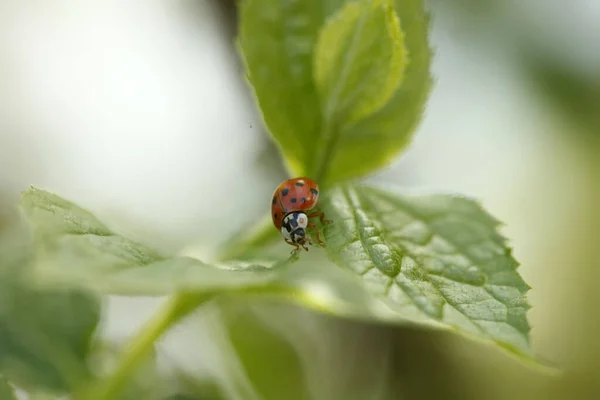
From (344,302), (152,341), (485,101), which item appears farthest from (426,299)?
(485,101)

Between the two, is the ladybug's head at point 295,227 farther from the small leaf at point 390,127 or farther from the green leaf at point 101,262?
the green leaf at point 101,262

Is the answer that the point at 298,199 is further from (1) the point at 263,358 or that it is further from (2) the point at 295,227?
(1) the point at 263,358

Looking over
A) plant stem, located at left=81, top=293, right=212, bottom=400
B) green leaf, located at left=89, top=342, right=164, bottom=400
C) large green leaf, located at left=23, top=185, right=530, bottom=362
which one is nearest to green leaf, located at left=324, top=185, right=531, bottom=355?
large green leaf, located at left=23, top=185, right=530, bottom=362

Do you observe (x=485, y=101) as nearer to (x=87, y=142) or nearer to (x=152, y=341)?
(x=87, y=142)

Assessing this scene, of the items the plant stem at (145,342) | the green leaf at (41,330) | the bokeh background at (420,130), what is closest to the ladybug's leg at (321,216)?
the plant stem at (145,342)

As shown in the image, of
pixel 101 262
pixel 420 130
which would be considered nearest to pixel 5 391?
pixel 101 262

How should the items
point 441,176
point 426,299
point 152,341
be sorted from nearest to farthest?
point 426,299, point 152,341, point 441,176
